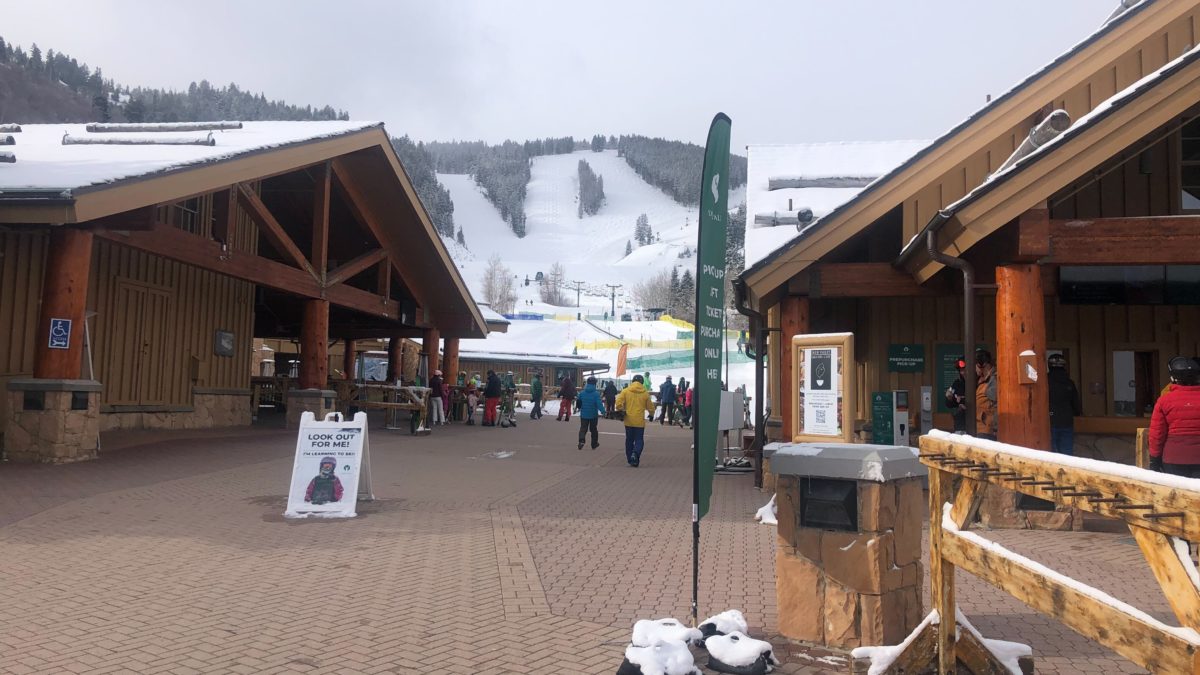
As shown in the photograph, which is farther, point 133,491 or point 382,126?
point 382,126

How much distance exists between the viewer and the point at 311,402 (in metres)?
17.2

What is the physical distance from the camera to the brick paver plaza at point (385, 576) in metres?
4.58

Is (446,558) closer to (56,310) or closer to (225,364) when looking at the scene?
(56,310)

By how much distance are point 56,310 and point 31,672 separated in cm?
791

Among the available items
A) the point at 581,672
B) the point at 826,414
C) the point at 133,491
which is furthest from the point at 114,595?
the point at 826,414

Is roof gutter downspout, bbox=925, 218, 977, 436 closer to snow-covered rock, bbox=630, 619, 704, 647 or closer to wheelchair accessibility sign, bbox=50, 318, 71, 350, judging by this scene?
snow-covered rock, bbox=630, 619, 704, 647

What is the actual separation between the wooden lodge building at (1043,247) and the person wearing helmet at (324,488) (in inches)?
218

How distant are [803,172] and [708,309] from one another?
12.7 metres

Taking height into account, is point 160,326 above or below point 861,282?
below

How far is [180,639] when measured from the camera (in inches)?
185

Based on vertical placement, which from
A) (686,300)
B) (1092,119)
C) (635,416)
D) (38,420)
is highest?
(686,300)

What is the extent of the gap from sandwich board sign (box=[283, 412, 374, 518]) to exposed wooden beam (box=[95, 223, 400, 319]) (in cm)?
498

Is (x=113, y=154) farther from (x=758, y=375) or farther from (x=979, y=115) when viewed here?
(x=979, y=115)

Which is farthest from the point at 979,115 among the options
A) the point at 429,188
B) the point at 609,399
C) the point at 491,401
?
the point at 429,188
